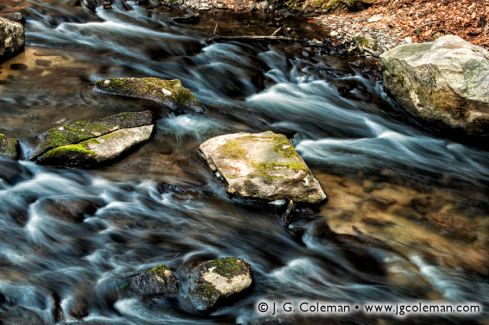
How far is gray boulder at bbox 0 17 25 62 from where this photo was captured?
350 inches

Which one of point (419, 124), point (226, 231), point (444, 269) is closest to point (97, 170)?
point (226, 231)

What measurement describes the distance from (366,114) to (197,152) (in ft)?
13.1

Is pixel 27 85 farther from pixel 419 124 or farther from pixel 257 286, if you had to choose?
pixel 419 124

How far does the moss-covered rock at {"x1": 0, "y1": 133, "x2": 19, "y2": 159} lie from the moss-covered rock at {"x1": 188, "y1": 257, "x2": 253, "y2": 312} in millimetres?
3333

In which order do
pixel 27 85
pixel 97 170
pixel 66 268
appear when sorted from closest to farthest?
pixel 66 268
pixel 97 170
pixel 27 85

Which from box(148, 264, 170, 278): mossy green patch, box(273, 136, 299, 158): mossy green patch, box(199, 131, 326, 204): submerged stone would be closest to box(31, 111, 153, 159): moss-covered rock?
box(199, 131, 326, 204): submerged stone

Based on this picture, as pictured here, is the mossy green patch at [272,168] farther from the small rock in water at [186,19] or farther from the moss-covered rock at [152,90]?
the small rock in water at [186,19]

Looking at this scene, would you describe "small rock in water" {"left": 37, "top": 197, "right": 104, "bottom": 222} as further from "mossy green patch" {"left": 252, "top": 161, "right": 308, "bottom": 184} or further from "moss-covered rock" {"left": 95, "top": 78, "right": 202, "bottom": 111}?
"moss-covered rock" {"left": 95, "top": 78, "right": 202, "bottom": 111}

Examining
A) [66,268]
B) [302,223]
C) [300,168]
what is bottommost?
[66,268]

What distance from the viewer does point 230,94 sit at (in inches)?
383

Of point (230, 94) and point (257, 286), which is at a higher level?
point (230, 94)

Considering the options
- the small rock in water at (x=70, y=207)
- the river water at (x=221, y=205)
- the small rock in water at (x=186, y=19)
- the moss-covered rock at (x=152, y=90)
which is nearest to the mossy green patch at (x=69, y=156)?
the river water at (x=221, y=205)

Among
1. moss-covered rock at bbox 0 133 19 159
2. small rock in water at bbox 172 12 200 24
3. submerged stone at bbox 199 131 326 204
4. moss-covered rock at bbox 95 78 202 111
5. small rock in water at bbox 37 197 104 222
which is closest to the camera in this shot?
small rock in water at bbox 37 197 104 222

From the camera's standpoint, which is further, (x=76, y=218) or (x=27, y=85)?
(x=27, y=85)
